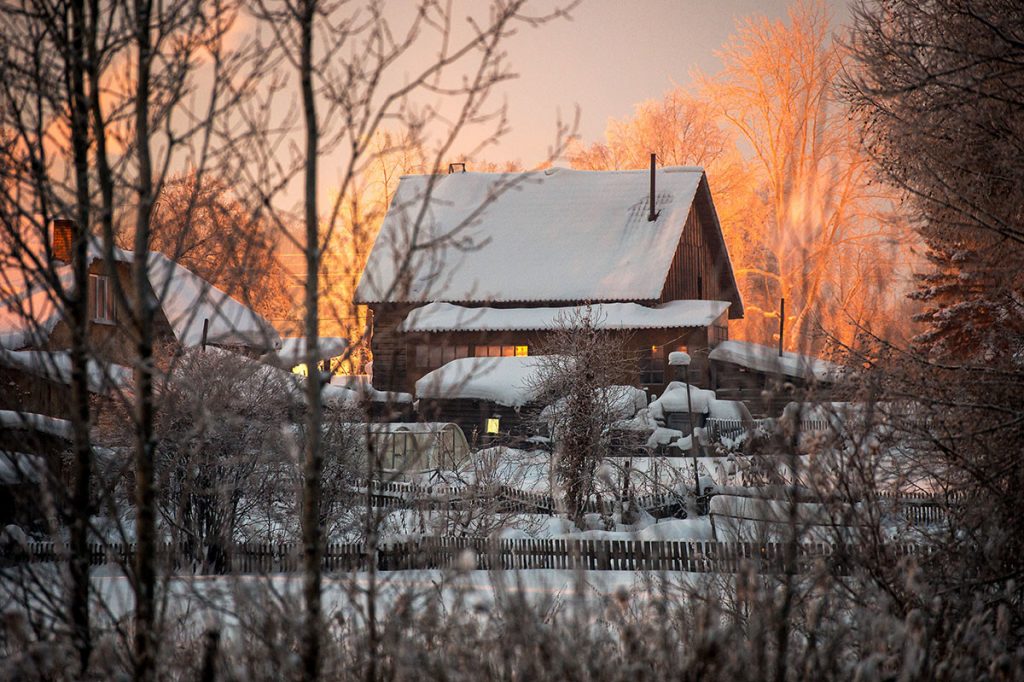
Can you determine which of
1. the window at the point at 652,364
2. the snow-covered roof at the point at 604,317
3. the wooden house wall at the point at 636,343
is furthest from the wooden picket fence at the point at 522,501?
the window at the point at 652,364

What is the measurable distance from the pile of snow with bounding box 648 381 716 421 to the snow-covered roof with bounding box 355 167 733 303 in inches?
161

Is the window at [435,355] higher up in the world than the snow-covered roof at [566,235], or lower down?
lower down

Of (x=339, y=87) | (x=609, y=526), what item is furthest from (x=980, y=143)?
(x=609, y=526)

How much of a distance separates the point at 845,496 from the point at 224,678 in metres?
4.06

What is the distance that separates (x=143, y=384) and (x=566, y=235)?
31.2 m

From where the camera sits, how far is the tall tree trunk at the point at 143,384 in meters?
3.69

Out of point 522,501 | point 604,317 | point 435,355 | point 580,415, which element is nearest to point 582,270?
point 604,317

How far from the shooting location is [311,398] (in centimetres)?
376

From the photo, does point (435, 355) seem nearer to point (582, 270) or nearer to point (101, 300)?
point (582, 270)

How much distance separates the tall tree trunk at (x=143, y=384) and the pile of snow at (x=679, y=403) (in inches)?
929

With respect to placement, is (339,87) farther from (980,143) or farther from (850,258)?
(850,258)

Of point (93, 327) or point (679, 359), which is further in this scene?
point (679, 359)

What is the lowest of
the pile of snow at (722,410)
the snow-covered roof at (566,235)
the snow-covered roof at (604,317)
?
the pile of snow at (722,410)

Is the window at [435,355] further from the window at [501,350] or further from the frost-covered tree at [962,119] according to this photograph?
the frost-covered tree at [962,119]
